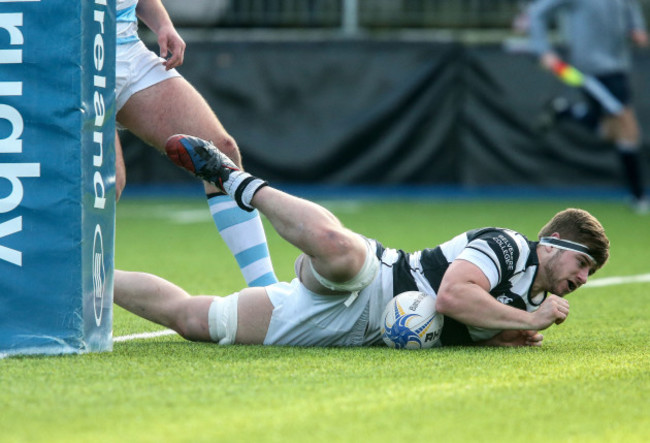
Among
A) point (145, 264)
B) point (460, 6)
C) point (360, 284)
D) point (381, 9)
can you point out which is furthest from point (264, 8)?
point (360, 284)

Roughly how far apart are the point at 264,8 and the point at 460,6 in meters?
2.27

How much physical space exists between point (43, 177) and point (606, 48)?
762 cm

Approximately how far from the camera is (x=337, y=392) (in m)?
2.88

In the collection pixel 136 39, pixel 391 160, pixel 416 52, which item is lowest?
pixel 391 160

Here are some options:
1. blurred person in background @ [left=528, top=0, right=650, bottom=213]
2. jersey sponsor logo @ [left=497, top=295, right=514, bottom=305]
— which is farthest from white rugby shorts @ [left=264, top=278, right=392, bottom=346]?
blurred person in background @ [left=528, top=0, right=650, bottom=213]

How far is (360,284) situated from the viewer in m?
3.62

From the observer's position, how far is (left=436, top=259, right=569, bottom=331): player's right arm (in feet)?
11.5

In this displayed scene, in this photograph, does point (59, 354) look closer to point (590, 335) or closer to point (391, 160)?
point (590, 335)

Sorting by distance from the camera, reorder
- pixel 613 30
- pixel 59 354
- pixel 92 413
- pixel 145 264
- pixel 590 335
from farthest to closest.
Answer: pixel 613 30, pixel 145 264, pixel 590 335, pixel 59 354, pixel 92 413

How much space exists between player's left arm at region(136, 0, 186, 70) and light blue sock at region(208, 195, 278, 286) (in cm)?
56

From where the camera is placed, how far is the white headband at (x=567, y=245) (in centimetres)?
368

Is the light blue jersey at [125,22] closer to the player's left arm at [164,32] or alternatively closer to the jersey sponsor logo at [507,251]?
the player's left arm at [164,32]

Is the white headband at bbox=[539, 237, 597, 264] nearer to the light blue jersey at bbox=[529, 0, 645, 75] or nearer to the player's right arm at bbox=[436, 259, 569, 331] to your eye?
the player's right arm at bbox=[436, 259, 569, 331]

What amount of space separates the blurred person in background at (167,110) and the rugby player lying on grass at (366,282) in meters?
0.42
